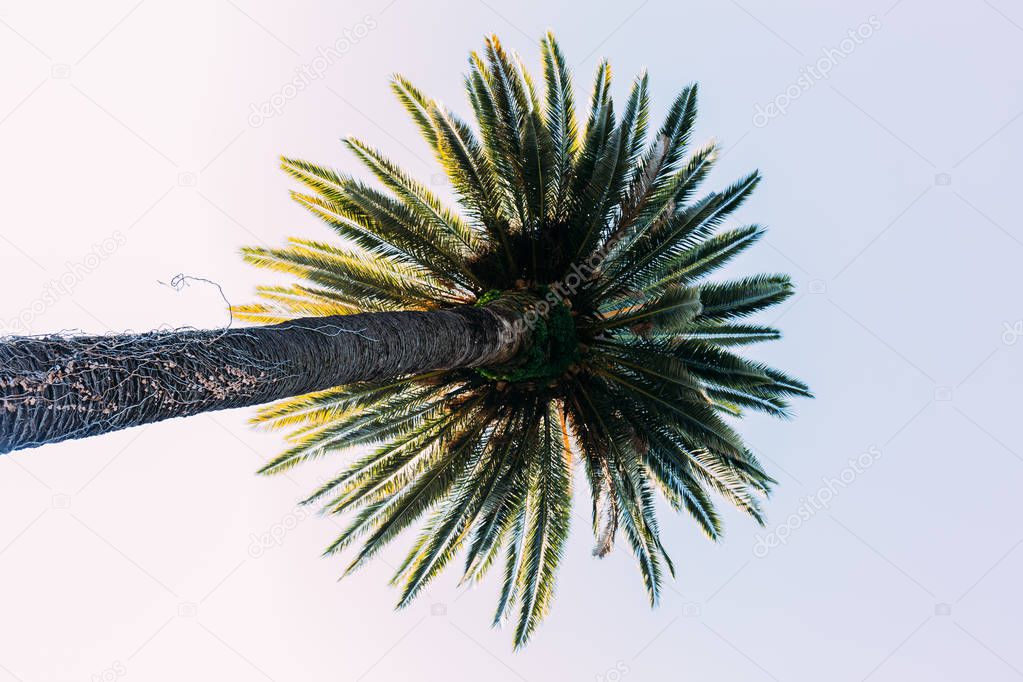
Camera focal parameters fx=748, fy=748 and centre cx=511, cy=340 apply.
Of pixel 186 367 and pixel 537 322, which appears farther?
pixel 537 322

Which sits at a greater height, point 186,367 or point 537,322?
point 537,322

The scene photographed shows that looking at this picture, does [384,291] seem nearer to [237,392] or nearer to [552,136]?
[552,136]

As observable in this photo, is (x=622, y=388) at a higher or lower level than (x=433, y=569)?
higher

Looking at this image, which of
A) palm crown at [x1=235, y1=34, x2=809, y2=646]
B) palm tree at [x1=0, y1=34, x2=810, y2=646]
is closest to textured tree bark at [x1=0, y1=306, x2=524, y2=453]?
palm tree at [x1=0, y1=34, x2=810, y2=646]

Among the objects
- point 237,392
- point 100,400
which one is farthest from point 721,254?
point 100,400

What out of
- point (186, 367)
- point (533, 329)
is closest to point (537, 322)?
point (533, 329)

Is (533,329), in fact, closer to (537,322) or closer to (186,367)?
(537,322)
